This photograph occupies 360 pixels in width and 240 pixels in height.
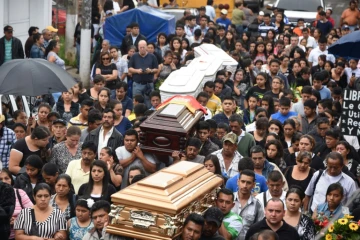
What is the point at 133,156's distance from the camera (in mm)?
12859

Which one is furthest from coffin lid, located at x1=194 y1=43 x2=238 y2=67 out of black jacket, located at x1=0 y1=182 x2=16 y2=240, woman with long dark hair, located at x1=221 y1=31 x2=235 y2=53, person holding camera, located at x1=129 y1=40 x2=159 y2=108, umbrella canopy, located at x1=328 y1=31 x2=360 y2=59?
black jacket, located at x1=0 y1=182 x2=16 y2=240

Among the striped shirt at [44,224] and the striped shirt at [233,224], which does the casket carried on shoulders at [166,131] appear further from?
the striped shirt at [44,224]

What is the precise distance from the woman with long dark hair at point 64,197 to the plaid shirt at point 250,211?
67.7 inches

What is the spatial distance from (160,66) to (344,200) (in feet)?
28.2

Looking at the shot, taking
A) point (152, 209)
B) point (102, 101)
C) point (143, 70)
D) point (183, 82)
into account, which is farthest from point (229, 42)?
point (152, 209)

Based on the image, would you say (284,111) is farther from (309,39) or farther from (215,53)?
(309,39)

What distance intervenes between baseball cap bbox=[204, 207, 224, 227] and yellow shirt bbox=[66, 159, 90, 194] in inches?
94.3

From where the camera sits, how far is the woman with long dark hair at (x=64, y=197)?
11.1m

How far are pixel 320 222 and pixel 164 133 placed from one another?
2.85 metres

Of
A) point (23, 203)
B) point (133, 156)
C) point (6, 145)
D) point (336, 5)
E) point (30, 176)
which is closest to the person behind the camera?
point (23, 203)

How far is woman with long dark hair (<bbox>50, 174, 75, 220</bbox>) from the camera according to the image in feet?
36.3

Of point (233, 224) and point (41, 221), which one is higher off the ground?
point (233, 224)

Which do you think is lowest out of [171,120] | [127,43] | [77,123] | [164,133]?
[127,43]

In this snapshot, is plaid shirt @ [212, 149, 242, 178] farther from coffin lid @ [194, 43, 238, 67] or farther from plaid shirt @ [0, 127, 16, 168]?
coffin lid @ [194, 43, 238, 67]
